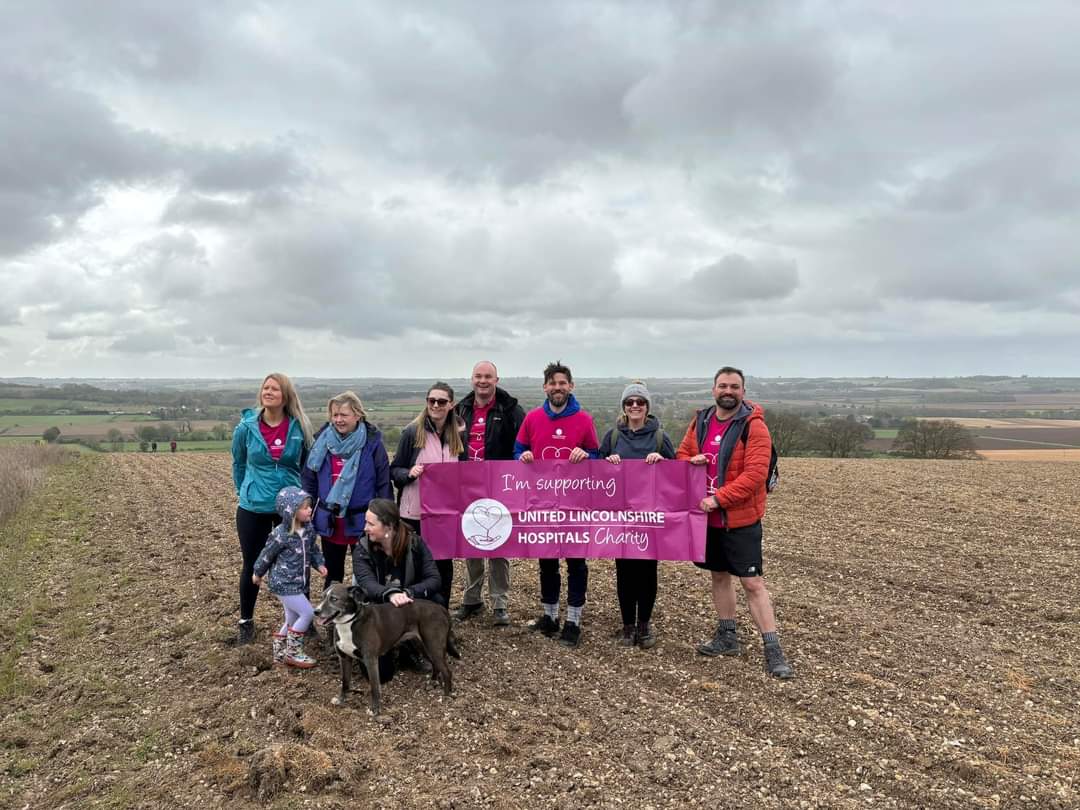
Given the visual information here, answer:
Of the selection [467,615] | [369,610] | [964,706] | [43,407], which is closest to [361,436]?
[369,610]

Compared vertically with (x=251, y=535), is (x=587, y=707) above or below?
below

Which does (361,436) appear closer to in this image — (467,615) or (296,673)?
(296,673)

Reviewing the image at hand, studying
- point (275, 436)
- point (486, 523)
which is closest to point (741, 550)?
point (486, 523)

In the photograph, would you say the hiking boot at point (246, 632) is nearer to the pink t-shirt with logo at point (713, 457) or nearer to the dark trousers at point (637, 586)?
the dark trousers at point (637, 586)

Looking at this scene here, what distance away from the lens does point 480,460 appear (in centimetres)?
711

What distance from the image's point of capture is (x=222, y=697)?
18.6ft

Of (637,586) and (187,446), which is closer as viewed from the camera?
(637,586)

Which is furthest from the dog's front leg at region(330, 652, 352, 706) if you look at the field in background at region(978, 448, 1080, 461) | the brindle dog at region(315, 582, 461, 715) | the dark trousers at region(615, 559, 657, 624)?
the field in background at region(978, 448, 1080, 461)

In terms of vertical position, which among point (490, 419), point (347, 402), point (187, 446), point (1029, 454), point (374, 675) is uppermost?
point (347, 402)

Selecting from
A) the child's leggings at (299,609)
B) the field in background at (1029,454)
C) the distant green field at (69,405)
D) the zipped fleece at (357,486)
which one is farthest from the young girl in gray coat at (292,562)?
the distant green field at (69,405)

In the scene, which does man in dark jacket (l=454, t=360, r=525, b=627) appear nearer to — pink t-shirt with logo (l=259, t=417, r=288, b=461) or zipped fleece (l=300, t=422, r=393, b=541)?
zipped fleece (l=300, t=422, r=393, b=541)

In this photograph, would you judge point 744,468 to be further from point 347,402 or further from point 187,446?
point 187,446

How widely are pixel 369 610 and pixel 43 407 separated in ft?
329

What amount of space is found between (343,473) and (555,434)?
2.26 meters
